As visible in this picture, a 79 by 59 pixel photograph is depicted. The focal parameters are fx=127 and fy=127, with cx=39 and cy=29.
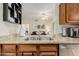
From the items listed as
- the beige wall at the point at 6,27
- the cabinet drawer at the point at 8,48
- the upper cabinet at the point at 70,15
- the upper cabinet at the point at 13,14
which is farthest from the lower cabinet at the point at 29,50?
the upper cabinet at the point at 70,15

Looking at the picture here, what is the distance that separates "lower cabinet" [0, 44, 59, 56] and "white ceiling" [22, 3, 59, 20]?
0.26 m

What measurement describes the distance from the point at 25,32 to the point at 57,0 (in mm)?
430

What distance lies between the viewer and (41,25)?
116 cm

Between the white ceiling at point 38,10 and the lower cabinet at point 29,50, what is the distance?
261mm

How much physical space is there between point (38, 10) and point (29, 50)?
379 millimetres

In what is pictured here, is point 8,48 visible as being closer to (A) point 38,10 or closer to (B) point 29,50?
(B) point 29,50

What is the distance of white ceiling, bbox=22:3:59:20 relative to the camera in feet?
3.66

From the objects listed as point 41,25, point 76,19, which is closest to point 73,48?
point 41,25

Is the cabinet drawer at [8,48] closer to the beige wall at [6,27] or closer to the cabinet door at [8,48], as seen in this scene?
the cabinet door at [8,48]

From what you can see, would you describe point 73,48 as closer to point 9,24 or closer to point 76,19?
point 76,19

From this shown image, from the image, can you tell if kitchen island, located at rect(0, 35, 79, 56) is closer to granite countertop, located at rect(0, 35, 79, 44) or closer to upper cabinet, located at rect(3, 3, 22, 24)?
granite countertop, located at rect(0, 35, 79, 44)

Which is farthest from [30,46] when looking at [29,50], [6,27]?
[6,27]

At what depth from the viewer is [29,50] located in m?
1.11

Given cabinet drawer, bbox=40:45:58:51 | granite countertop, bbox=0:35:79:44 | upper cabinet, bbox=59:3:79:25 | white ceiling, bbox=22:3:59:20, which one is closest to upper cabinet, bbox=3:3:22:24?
white ceiling, bbox=22:3:59:20
